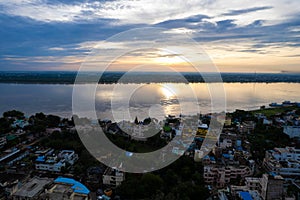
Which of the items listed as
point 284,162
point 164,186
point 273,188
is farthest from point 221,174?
point 284,162

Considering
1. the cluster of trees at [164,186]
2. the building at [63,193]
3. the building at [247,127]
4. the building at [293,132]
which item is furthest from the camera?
the building at [247,127]

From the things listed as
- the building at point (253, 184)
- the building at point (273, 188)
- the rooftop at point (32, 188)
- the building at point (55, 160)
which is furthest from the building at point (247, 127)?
the rooftop at point (32, 188)

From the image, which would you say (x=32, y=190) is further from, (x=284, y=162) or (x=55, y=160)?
(x=284, y=162)

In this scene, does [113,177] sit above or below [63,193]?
below

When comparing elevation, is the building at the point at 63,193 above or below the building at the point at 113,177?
above

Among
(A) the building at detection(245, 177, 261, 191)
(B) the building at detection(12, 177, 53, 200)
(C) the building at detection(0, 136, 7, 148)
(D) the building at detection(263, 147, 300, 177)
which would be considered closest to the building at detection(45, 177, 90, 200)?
(B) the building at detection(12, 177, 53, 200)

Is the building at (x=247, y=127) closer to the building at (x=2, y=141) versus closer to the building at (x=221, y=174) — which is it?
the building at (x=221, y=174)

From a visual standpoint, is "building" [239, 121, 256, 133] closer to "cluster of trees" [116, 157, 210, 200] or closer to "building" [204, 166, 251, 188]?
"building" [204, 166, 251, 188]
